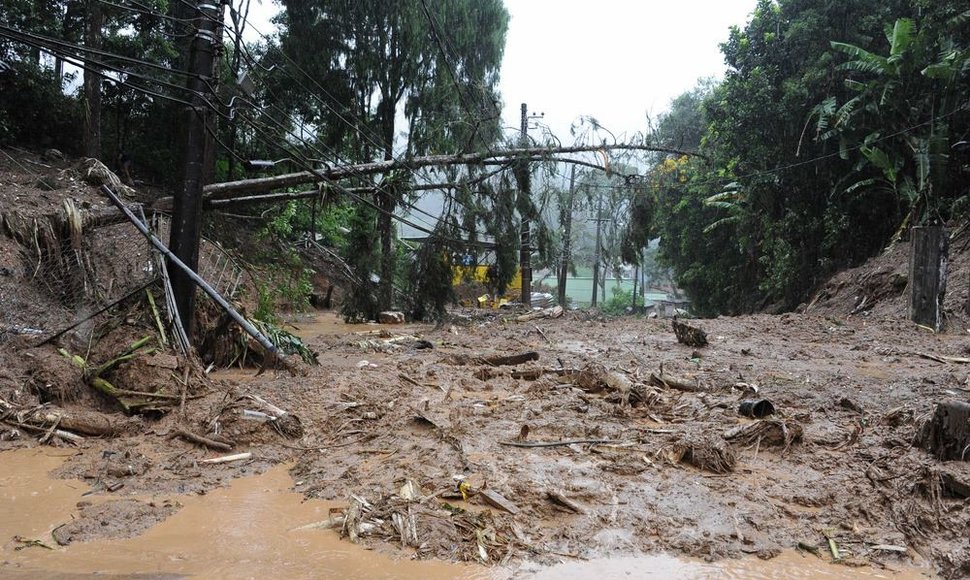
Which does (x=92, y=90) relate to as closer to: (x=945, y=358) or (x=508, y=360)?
(x=508, y=360)

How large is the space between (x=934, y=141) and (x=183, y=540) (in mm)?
17516

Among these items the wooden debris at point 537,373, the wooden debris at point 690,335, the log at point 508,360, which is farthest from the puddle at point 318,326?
the wooden debris at point 690,335

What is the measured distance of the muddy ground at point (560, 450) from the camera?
12.5 feet

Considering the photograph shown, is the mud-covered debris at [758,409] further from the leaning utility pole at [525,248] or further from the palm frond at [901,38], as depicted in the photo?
the palm frond at [901,38]

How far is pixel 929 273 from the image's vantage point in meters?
12.2

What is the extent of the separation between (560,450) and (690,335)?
21.0ft

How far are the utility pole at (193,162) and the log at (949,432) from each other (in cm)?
750

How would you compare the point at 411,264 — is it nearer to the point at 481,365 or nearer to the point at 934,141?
the point at 481,365

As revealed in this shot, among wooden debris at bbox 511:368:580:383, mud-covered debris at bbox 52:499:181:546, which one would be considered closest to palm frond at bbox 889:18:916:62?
wooden debris at bbox 511:368:580:383

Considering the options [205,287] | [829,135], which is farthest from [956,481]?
[829,135]

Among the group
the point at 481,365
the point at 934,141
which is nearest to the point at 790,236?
the point at 934,141

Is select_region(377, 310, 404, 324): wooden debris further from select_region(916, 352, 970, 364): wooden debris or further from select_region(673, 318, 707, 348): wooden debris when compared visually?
select_region(916, 352, 970, 364): wooden debris

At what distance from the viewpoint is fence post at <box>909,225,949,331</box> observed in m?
12.1

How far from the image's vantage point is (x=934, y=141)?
1529 cm
